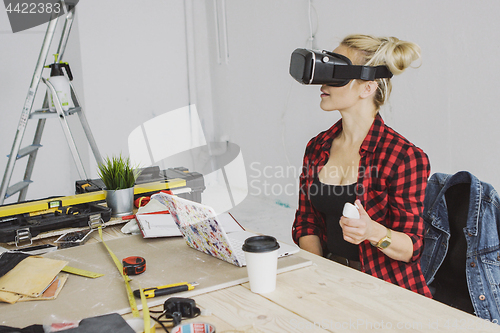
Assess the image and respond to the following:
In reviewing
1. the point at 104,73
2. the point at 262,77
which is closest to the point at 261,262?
the point at 262,77

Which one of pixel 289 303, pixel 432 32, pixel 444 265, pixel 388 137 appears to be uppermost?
pixel 432 32

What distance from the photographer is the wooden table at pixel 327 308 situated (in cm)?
Answer: 73

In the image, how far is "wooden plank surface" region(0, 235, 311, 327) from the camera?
2.69 feet

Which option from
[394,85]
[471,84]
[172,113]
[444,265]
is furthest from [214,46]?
[444,265]

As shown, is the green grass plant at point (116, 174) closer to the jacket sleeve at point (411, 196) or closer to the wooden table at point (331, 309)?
the wooden table at point (331, 309)

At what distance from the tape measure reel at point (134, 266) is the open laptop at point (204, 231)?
0.15 meters

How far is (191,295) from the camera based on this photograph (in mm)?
871

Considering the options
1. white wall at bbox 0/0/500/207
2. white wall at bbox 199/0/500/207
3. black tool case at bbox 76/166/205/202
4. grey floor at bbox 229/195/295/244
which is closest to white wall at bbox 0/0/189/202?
white wall at bbox 0/0/500/207

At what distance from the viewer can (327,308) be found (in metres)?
0.80

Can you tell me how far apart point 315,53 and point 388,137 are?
0.35m

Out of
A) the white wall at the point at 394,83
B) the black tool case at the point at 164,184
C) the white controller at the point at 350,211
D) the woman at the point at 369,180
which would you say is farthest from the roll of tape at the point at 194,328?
the white wall at the point at 394,83

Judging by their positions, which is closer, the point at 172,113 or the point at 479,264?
the point at 479,264

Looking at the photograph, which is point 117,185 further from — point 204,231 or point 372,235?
point 372,235

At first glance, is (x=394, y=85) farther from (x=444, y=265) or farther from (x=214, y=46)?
(x=214, y=46)
